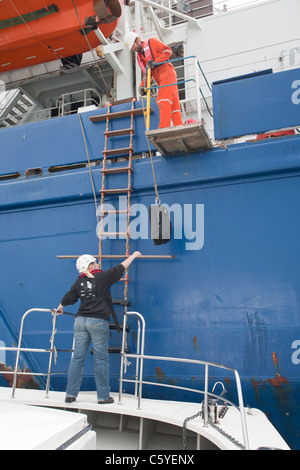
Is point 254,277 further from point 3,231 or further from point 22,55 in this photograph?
point 22,55

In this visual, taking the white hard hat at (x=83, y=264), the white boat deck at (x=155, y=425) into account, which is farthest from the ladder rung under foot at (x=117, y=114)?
the white boat deck at (x=155, y=425)

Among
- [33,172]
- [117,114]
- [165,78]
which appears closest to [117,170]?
[117,114]

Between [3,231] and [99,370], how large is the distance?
8.42 feet

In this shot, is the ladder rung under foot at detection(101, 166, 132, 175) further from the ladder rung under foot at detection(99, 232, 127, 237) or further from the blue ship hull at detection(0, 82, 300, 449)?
the ladder rung under foot at detection(99, 232, 127, 237)

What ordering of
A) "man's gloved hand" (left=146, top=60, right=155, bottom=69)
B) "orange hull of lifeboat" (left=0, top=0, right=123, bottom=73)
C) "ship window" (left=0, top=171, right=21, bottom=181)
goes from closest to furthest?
1. "man's gloved hand" (left=146, top=60, right=155, bottom=69)
2. "ship window" (left=0, top=171, right=21, bottom=181)
3. "orange hull of lifeboat" (left=0, top=0, right=123, bottom=73)

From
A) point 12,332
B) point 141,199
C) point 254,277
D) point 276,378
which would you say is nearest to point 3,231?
point 12,332

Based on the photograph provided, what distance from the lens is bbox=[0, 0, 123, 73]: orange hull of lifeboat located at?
18.9ft

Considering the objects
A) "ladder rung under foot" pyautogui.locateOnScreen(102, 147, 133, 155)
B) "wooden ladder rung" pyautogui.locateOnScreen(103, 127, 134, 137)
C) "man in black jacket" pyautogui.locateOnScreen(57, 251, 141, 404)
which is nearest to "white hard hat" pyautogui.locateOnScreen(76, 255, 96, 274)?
"man in black jacket" pyautogui.locateOnScreen(57, 251, 141, 404)

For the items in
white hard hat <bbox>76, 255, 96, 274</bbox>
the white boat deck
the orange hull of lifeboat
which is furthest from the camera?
the orange hull of lifeboat

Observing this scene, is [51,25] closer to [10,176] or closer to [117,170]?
[10,176]

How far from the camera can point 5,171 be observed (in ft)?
15.3

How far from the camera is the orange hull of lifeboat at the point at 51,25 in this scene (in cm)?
575
